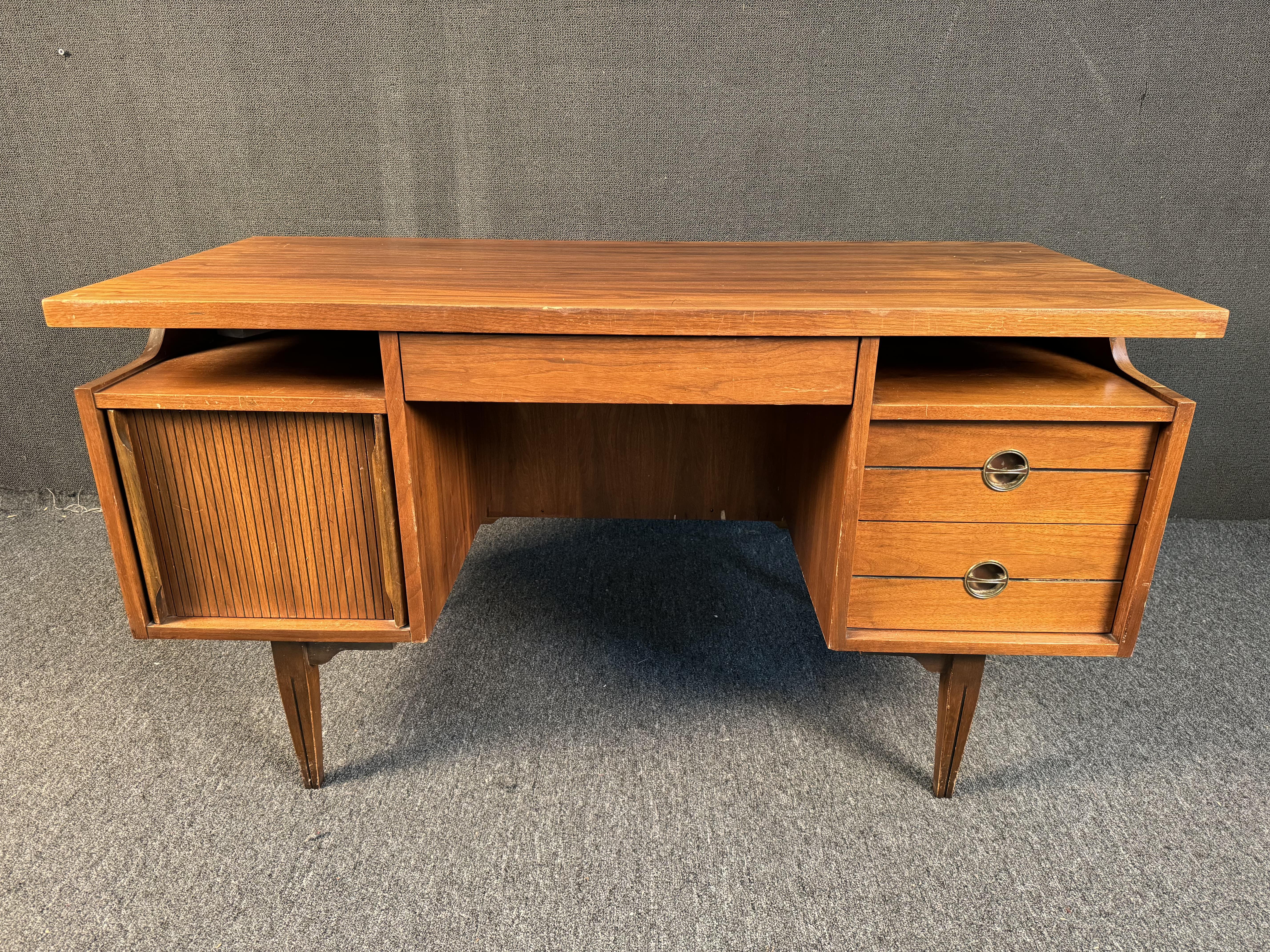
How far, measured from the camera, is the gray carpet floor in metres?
0.99

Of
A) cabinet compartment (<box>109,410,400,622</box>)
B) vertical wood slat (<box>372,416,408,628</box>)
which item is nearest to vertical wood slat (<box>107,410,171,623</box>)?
cabinet compartment (<box>109,410,400,622</box>)

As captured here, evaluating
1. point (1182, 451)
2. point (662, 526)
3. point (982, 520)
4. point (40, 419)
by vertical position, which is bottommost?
point (662, 526)

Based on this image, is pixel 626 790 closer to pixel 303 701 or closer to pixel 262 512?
pixel 303 701

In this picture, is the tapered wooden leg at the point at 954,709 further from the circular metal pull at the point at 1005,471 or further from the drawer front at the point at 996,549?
the circular metal pull at the point at 1005,471

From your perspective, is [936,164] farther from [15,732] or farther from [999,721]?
[15,732]

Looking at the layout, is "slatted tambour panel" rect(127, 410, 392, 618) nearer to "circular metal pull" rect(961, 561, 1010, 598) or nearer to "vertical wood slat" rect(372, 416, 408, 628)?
"vertical wood slat" rect(372, 416, 408, 628)

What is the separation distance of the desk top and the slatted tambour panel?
0.12m

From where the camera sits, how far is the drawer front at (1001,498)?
3.18ft

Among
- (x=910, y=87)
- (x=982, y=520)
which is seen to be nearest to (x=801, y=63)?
(x=910, y=87)

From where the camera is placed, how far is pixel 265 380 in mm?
1017

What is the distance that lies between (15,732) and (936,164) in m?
1.92

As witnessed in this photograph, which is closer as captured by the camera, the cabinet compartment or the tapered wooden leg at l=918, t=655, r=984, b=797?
the cabinet compartment

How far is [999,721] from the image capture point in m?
1.33

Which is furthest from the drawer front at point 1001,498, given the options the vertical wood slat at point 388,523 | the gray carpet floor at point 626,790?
the vertical wood slat at point 388,523
